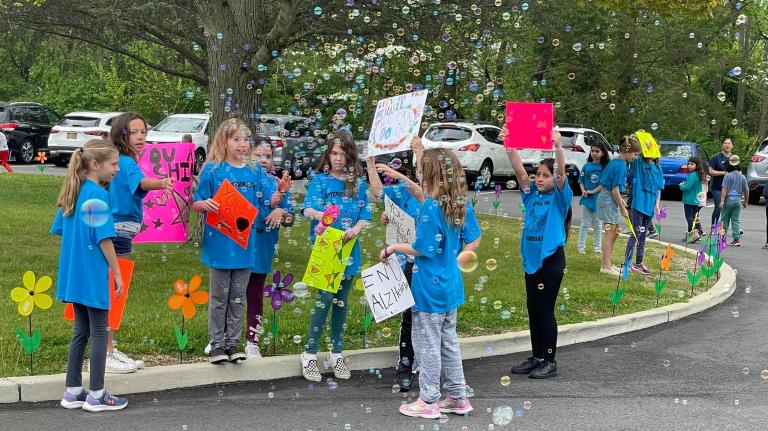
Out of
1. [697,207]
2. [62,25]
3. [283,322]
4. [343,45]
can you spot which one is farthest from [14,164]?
[283,322]

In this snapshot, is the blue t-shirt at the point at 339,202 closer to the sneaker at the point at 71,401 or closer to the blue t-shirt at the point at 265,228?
the blue t-shirt at the point at 265,228

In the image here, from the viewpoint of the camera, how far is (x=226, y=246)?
6129 mm

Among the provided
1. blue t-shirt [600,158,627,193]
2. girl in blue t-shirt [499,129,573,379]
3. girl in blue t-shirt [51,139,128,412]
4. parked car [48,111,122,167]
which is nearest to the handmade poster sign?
girl in blue t-shirt [51,139,128,412]

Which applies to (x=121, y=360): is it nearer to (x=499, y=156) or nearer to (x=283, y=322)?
(x=283, y=322)

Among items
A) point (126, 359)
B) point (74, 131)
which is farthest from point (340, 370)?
point (74, 131)

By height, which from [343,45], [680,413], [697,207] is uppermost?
[343,45]

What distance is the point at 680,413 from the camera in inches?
223

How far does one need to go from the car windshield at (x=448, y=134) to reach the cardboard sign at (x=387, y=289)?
15.5 m

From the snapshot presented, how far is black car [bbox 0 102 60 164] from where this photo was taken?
2492cm

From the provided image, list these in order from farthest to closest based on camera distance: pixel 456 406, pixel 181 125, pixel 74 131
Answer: pixel 74 131, pixel 181 125, pixel 456 406

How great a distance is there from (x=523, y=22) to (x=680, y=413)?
30.0 ft

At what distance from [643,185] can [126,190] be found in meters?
6.67

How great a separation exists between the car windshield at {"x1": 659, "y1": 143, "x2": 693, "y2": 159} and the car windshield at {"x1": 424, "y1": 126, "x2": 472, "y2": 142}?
5.48m

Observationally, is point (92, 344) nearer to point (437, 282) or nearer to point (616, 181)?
point (437, 282)
